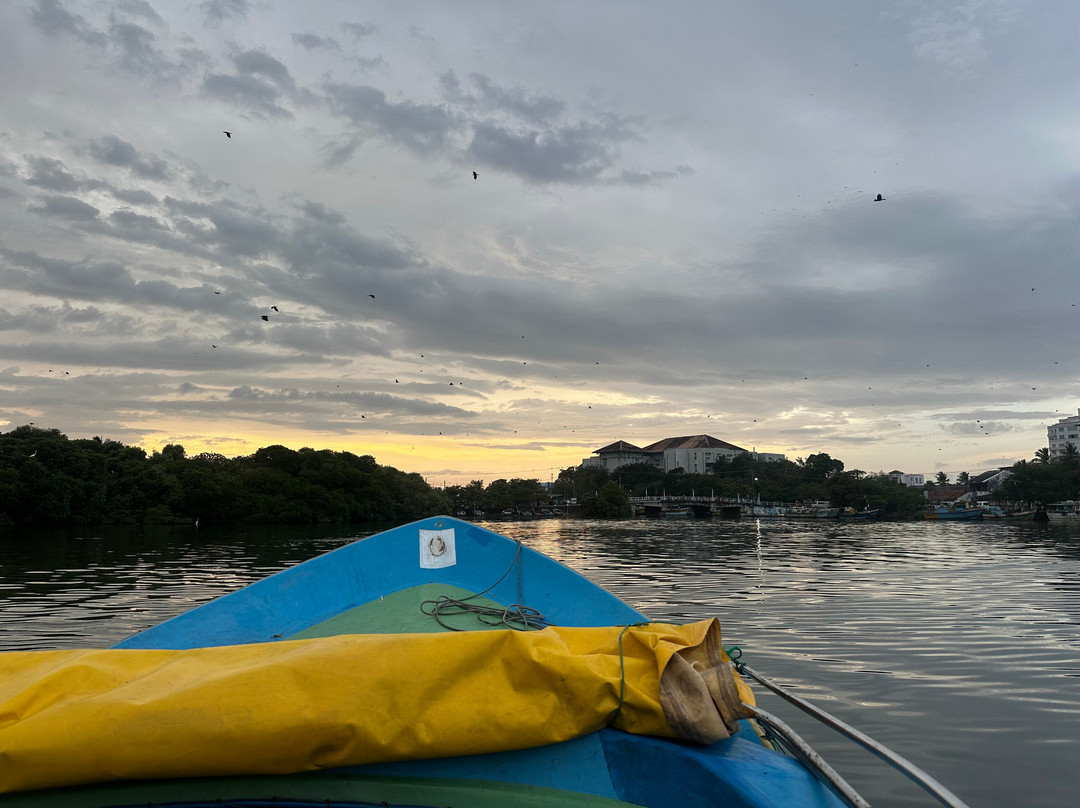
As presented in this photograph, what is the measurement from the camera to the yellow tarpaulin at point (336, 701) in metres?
2.29

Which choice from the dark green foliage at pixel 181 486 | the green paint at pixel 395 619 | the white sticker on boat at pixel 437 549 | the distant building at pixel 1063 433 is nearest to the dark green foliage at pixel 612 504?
the dark green foliage at pixel 181 486

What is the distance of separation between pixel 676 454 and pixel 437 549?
160 m

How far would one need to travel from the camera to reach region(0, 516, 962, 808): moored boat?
90.9 inches

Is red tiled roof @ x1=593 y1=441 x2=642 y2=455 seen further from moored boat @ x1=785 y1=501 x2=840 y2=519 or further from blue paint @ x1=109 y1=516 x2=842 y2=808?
blue paint @ x1=109 y1=516 x2=842 y2=808

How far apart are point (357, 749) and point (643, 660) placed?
1286 millimetres

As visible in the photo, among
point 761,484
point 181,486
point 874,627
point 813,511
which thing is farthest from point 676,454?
point 874,627

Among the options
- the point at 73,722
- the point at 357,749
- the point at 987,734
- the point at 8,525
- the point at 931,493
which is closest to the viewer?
the point at 73,722

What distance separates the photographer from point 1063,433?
15438cm

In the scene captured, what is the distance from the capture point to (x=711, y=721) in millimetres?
2936

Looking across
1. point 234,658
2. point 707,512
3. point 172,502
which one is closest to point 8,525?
point 172,502

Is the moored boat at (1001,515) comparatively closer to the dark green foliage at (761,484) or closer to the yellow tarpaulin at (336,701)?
the dark green foliage at (761,484)

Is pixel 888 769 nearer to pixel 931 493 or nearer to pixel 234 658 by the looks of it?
pixel 234 658

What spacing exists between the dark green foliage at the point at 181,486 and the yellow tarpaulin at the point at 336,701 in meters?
60.1

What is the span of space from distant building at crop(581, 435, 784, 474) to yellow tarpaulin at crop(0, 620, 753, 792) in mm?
156917
